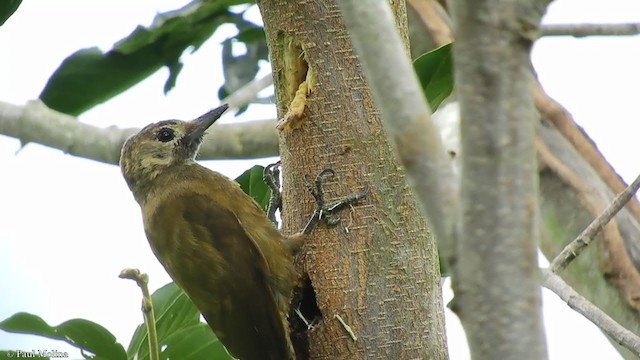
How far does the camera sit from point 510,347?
1.08 metres

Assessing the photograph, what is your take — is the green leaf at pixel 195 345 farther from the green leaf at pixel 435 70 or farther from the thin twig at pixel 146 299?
the green leaf at pixel 435 70

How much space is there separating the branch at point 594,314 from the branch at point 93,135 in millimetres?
1750

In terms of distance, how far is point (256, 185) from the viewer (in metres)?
3.06

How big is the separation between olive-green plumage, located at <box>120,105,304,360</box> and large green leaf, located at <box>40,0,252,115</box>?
185 millimetres

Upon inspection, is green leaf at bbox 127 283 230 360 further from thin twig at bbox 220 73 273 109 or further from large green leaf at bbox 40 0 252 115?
large green leaf at bbox 40 0 252 115

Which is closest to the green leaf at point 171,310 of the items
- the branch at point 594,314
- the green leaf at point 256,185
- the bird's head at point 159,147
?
the green leaf at point 256,185

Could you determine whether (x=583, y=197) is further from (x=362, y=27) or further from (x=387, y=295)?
(x=362, y=27)

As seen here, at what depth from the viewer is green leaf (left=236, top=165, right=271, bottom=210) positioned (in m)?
3.03

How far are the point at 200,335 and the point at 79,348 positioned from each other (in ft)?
1.00

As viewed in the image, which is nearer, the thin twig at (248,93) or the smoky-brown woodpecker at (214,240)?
the smoky-brown woodpecker at (214,240)

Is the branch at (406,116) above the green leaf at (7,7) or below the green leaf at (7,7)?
below

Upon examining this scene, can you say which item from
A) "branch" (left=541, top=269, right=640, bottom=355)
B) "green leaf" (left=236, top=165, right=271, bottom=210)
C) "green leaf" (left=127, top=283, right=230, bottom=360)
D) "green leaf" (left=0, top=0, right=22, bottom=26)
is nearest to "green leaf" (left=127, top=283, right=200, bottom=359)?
"green leaf" (left=127, top=283, right=230, bottom=360)

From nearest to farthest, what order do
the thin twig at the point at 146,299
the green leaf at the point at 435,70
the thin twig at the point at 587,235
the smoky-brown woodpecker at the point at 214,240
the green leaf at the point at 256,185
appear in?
the thin twig at the point at 146,299 → the thin twig at the point at 587,235 → the green leaf at the point at 435,70 → the smoky-brown woodpecker at the point at 214,240 → the green leaf at the point at 256,185

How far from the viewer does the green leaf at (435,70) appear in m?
2.54
